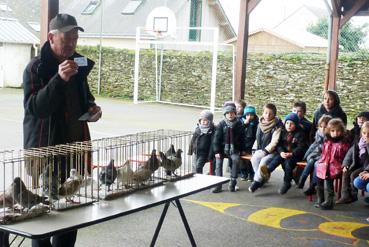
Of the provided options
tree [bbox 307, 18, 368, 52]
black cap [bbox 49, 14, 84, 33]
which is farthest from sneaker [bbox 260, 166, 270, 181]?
tree [bbox 307, 18, 368, 52]

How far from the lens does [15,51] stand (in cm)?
2158

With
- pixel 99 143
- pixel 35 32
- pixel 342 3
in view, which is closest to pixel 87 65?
pixel 99 143

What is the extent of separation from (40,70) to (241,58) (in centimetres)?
578

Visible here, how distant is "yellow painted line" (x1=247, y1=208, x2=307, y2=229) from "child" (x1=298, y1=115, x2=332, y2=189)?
0.65 meters

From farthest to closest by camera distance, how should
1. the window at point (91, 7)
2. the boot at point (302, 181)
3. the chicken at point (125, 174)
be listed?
the window at point (91, 7) → the boot at point (302, 181) → the chicken at point (125, 174)

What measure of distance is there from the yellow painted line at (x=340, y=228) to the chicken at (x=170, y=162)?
76.0 inches

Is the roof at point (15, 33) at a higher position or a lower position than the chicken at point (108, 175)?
higher

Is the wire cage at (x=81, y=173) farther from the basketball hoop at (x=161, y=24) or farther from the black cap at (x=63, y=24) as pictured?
the basketball hoop at (x=161, y=24)

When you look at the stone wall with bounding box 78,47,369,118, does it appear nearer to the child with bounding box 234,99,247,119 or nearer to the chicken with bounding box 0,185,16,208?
the child with bounding box 234,99,247,119

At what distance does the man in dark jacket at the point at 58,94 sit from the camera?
2.86 metres

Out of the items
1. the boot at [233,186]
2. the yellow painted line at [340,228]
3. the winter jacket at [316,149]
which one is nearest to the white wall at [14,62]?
the boot at [233,186]

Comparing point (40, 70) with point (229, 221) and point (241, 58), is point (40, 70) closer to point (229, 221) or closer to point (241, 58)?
point (229, 221)

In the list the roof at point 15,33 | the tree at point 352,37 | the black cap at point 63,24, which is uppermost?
the roof at point 15,33

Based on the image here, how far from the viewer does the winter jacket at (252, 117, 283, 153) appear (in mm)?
6352
